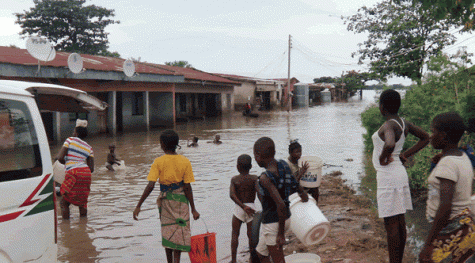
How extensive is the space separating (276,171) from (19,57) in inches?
655

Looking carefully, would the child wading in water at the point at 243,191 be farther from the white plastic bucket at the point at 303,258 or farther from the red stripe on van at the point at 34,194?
the red stripe on van at the point at 34,194

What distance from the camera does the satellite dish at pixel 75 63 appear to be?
16.2 meters

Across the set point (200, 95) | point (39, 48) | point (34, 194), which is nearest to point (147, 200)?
point (34, 194)

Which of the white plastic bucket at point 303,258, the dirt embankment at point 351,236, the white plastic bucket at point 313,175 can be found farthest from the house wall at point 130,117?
the white plastic bucket at point 303,258

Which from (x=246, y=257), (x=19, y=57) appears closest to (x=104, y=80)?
(x=19, y=57)

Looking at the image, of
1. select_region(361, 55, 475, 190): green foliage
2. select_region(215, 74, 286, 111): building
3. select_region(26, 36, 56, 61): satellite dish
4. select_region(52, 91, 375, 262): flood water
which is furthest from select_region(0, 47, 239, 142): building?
select_region(361, 55, 475, 190): green foliage

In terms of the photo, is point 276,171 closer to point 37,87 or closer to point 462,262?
point 462,262

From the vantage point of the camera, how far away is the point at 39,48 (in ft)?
46.4

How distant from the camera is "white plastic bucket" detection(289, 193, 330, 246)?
11.9 feet

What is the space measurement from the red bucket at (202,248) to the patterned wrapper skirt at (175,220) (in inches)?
2.6

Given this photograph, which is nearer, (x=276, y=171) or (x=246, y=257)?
(x=276, y=171)

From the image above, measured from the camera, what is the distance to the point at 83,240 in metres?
5.75

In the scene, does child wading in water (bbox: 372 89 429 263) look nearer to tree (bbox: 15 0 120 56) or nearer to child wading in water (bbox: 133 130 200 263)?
child wading in water (bbox: 133 130 200 263)

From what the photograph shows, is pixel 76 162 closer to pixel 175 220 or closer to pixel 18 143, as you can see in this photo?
pixel 175 220
